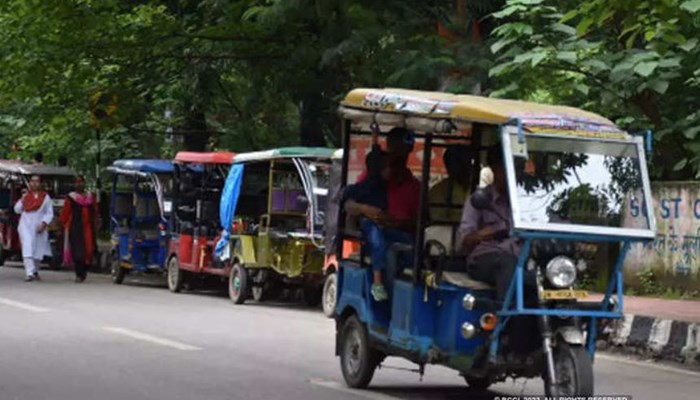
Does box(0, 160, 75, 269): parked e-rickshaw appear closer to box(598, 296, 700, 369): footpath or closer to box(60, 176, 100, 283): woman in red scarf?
box(60, 176, 100, 283): woman in red scarf

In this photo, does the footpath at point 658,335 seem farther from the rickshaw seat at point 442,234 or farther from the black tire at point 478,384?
the rickshaw seat at point 442,234

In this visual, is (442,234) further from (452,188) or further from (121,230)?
(121,230)

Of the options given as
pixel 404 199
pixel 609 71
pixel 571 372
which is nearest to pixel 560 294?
pixel 571 372

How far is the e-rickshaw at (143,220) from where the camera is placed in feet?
79.2

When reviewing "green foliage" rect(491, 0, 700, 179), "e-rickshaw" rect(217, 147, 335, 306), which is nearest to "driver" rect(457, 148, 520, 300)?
"green foliage" rect(491, 0, 700, 179)

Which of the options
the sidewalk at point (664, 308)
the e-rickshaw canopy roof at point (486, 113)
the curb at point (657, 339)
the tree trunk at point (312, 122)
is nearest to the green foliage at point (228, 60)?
the tree trunk at point (312, 122)

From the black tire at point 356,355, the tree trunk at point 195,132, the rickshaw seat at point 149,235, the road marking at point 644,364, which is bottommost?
the road marking at point 644,364

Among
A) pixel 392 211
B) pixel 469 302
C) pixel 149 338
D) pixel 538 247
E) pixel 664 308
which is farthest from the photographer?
pixel 664 308

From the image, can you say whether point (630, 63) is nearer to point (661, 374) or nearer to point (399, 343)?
point (661, 374)

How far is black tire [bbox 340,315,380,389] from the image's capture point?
35.0 ft

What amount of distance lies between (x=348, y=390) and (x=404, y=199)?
1.57 m

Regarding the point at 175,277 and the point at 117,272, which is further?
the point at 117,272

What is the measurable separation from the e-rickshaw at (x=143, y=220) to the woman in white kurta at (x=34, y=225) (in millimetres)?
1248

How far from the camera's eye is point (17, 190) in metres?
30.6
